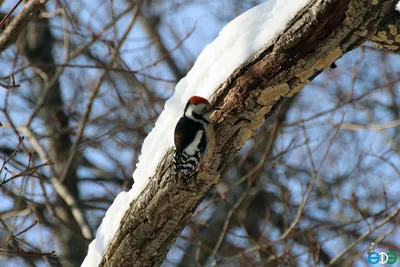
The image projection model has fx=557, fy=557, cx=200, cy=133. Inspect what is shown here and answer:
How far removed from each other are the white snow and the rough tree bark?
2.5 inches

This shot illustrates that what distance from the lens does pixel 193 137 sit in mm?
3215

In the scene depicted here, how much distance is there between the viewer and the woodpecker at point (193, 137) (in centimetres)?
300

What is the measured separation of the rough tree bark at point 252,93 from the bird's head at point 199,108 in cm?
6

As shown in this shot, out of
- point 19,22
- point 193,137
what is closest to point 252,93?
point 193,137

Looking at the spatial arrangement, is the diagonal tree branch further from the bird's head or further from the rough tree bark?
the rough tree bark

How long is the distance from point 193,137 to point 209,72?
39 centimetres

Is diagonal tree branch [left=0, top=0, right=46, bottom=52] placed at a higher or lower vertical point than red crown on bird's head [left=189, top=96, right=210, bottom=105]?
higher

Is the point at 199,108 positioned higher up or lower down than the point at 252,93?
higher up

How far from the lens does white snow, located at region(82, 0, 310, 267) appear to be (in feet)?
9.73

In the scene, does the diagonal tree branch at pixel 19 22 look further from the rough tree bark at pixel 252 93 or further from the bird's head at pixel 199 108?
the rough tree bark at pixel 252 93

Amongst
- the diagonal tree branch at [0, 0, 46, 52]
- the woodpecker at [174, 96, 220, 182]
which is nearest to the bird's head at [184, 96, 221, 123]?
the woodpecker at [174, 96, 220, 182]

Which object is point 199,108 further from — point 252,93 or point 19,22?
point 19,22

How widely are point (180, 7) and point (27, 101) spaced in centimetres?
346

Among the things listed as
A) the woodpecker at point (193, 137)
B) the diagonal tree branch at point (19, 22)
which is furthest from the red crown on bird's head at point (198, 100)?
the diagonal tree branch at point (19, 22)
